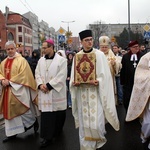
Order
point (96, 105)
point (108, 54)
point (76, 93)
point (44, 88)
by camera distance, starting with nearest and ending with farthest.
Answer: point (96, 105), point (76, 93), point (44, 88), point (108, 54)

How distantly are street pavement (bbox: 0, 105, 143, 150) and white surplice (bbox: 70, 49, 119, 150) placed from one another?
0.57 m

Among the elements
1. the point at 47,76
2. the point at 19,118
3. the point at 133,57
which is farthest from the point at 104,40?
the point at 19,118

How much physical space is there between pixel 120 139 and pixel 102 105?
4.45 feet

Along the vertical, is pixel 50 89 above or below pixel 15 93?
above

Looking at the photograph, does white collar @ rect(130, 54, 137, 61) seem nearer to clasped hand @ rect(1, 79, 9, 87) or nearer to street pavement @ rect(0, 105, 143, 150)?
street pavement @ rect(0, 105, 143, 150)

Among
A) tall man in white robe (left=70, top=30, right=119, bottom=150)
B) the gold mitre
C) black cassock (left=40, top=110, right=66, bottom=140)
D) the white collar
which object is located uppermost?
the gold mitre

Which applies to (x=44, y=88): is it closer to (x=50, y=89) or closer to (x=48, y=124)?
(x=50, y=89)

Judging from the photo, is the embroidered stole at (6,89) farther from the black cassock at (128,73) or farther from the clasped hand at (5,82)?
the black cassock at (128,73)

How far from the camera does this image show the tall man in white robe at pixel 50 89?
559cm

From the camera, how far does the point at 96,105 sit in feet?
15.7

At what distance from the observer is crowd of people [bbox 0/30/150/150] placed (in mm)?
4723

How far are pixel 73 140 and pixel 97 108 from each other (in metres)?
1.35

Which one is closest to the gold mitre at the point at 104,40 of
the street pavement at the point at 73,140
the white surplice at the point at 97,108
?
the street pavement at the point at 73,140

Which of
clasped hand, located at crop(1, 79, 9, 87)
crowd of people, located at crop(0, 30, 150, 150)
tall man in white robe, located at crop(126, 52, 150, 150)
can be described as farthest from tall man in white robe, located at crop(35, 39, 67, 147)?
tall man in white robe, located at crop(126, 52, 150, 150)
